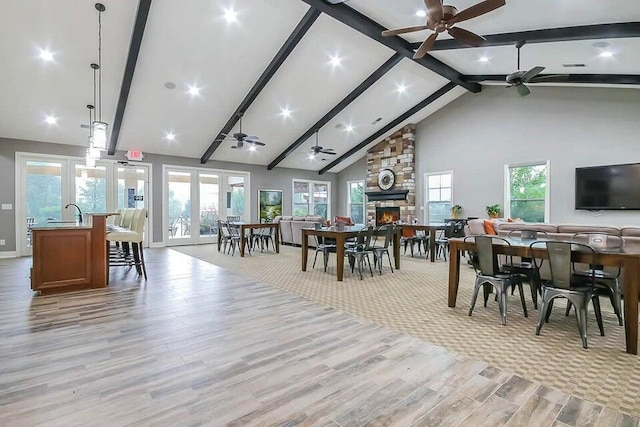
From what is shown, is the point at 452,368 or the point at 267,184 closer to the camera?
the point at 452,368

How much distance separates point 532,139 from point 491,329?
679 centimetres

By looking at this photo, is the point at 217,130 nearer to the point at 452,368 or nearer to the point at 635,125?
the point at 452,368

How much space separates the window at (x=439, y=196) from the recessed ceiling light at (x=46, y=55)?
934 centimetres

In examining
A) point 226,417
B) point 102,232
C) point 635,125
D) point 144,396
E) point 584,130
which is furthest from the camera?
point 584,130

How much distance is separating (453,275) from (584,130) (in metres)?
6.13

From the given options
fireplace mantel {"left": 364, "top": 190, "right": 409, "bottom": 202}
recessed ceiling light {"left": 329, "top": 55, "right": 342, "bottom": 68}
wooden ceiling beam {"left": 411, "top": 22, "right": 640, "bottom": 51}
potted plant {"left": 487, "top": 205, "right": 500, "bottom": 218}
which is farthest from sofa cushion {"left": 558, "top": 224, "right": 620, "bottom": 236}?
fireplace mantel {"left": 364, "top": 190, "right": 409, "bottom": 202}

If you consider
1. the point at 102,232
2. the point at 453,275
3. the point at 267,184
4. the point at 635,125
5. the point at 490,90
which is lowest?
the point at 453,275

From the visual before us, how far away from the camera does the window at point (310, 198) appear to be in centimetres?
1280

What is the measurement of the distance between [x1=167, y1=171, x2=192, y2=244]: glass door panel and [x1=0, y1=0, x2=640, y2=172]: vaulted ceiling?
892 millimetres

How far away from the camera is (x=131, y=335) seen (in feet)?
9.34

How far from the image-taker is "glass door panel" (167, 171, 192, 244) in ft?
32.4

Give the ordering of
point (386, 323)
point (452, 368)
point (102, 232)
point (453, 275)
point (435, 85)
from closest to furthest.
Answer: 1. point (452, 368)
2. point (386, 323)
3. point (453, 275)
4. point (102, 232)
5. point (435, 85)

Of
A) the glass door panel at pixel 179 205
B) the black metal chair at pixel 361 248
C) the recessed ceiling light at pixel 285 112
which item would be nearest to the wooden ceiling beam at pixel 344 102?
the recessed ceiling light at pixel 285 112

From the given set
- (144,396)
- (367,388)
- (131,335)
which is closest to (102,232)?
(131,335)
